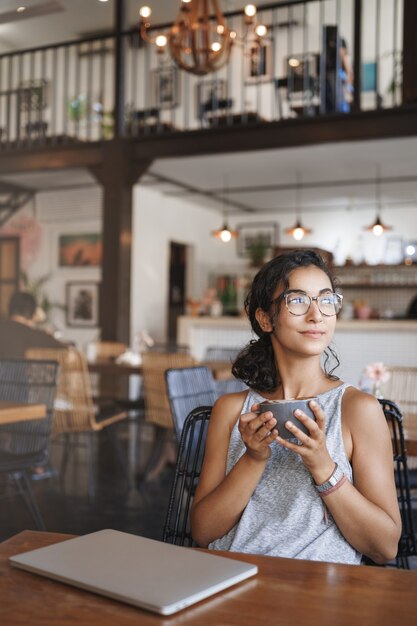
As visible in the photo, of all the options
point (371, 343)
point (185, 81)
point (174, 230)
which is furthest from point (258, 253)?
point (371, 343)

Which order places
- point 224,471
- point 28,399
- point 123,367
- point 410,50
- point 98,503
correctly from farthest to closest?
point 410,50
point 123,367
point 98,503
point 28,399
point 224,471

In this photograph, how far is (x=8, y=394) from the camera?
3.63m

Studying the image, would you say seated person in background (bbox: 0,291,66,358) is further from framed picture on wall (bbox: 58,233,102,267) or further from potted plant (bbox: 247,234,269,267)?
potted plant (bbox: 247,234,269,267)

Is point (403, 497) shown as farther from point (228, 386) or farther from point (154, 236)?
point (154, 236)

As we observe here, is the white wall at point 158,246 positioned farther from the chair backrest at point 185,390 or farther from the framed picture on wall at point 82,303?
the chair backrest at point 185,390

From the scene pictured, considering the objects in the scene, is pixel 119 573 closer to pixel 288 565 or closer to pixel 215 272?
pixel 288 565

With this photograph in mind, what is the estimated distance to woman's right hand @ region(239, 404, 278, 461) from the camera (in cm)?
118

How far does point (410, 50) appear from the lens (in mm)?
6215

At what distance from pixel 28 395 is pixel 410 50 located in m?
4.57

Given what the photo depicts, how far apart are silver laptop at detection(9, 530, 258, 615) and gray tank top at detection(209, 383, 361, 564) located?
10.4 inches

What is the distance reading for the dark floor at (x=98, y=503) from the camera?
382 cm

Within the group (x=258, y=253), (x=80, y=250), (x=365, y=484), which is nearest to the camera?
(x=365, y=484)

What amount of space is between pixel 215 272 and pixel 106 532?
10.8m

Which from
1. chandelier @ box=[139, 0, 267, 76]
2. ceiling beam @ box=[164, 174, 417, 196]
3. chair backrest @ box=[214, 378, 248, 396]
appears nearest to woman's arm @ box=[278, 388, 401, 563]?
chair backrest @ box=[214, 378, 248, 396]
